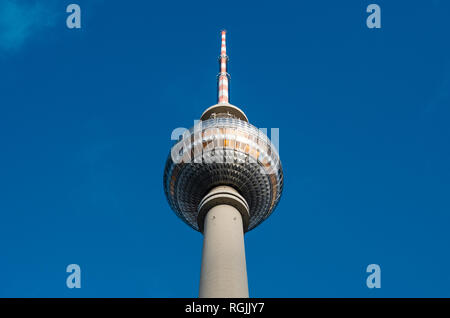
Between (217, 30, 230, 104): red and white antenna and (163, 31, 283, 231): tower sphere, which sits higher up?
(217, 30, 230, 104): red and white antenna

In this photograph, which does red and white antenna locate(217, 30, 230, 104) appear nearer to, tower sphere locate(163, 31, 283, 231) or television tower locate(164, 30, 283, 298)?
television tower locate(164, 30, 283, 298)

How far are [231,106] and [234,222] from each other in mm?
14878

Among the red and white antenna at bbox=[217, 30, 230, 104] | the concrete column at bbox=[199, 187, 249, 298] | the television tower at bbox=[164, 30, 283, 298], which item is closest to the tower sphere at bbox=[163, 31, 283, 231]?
the television tower at bbox=[164, 30, 283, 298]

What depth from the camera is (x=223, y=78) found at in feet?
194

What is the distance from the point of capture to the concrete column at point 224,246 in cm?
3597

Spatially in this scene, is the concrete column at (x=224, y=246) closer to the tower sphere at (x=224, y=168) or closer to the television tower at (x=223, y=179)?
the television tower at (x=223, y=179)

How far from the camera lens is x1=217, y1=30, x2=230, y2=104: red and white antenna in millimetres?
56356

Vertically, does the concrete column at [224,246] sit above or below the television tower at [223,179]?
below

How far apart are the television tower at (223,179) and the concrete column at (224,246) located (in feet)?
0.26

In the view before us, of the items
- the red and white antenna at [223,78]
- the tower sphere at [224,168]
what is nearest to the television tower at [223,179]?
the tower sphere at [224,168]

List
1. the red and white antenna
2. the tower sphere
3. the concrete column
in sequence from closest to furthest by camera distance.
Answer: the concrete column
the tower sphere
the red and white antenna

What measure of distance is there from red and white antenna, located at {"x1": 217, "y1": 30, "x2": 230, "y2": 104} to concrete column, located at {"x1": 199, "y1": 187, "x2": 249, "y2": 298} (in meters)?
14.5
